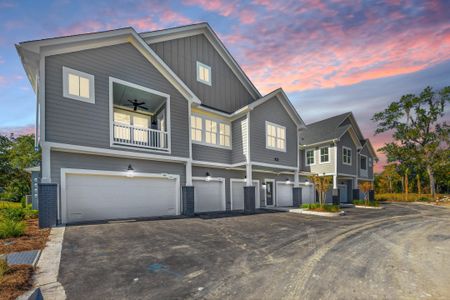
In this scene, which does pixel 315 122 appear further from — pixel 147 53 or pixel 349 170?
pixel 147 53

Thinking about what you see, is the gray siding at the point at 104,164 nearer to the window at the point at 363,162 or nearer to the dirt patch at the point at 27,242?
the dirt patch at the point at 27,242

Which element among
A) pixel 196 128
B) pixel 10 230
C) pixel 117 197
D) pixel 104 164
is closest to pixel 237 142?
pixel 196 128

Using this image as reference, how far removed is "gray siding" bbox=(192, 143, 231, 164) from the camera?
549 inches

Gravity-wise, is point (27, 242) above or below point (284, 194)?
above

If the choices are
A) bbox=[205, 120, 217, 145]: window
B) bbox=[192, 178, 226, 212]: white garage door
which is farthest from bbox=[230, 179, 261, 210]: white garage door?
bbox=[205, 120, 217, 145]: window

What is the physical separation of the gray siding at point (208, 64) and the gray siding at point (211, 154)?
311 centimetres

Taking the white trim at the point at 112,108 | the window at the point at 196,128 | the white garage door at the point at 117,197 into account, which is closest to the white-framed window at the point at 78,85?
the white trim at the point at 112,108

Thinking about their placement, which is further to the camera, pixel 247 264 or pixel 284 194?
pixel 284 194

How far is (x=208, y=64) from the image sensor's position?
53.2 feet

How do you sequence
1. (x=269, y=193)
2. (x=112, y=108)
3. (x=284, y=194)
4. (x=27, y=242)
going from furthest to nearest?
(x=284, y=194), (x=269, y=193), (x=112, y=108), (x=27, y=242)

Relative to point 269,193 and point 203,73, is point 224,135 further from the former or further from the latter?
point 269,193

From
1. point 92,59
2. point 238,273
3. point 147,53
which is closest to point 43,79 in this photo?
point 92,59

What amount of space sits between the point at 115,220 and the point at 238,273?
7563 mm

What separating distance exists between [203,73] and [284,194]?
1169 cm
